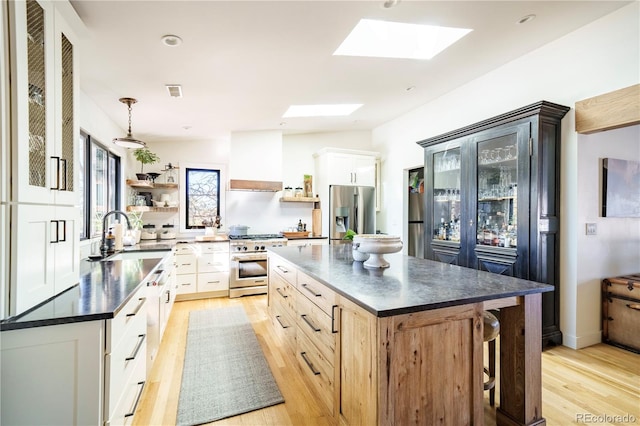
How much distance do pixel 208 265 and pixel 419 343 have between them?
150 inches

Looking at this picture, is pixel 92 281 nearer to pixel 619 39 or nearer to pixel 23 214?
pixel 23 214

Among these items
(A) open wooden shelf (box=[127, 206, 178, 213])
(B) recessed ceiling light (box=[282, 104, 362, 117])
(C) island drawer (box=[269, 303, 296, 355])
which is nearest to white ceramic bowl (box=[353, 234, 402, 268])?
(C) island drawer (box=[269, 303, 296, 355])

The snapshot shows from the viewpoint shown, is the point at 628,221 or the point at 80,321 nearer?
the point at 80,321

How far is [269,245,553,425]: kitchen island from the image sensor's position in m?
1.33

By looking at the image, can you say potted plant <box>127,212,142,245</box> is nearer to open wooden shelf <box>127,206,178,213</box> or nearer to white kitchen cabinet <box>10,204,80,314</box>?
open wooden shelf <box>127,206,178,213</box>

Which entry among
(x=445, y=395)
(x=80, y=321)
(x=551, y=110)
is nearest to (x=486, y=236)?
(x=551, y=110)

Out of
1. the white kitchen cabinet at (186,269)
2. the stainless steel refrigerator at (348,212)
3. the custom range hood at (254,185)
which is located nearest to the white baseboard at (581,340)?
the stainless steel refrigerator at (348,212)

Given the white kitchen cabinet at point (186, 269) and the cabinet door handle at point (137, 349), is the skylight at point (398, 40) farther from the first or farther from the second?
the white kitchen cabinet at point (186, 269)

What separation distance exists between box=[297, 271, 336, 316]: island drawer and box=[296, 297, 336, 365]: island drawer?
36 millimetres

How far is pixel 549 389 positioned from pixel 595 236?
5.33 feet

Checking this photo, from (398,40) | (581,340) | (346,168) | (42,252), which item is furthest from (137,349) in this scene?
(346,168)

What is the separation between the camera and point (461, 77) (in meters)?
3.68

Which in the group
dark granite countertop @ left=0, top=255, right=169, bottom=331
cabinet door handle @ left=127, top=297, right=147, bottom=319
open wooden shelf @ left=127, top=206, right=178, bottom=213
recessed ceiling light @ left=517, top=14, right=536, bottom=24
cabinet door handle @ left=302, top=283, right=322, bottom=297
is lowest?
cabinet door handle @ left=127, top=297, right=147, bottom=319

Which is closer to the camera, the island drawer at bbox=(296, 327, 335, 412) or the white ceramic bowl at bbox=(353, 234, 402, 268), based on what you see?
the island drawer at bbox=(296, 327, 335, 412)
